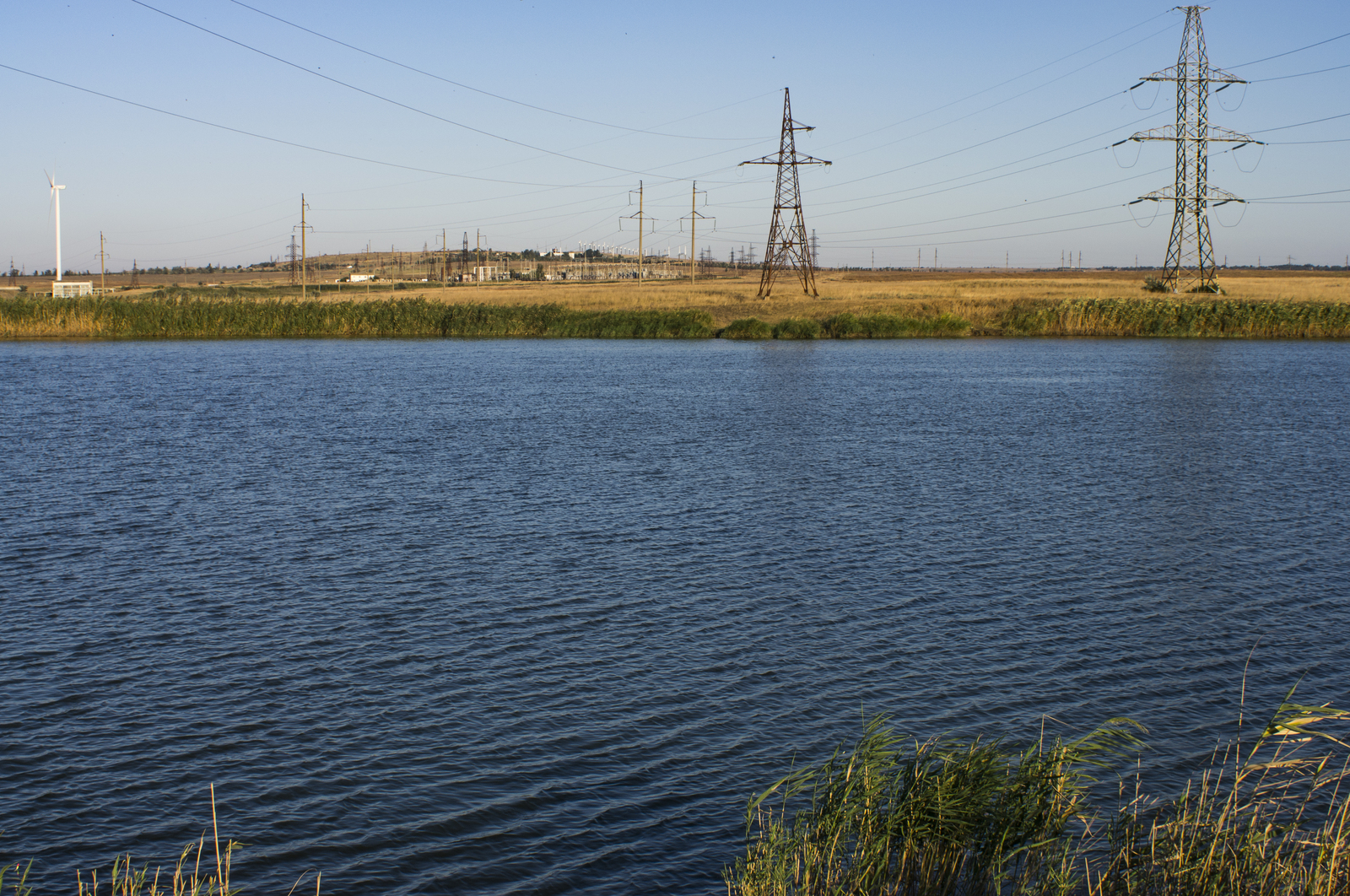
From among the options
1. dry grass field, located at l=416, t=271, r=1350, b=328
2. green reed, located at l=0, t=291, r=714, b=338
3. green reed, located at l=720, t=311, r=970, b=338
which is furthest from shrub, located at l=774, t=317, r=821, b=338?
green reed, located at l=0, t=291, r=714, b=338

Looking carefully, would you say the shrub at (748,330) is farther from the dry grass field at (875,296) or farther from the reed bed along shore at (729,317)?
the dry grass field at (875,296)

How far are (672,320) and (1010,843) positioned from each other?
82.7m

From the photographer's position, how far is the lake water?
34.4 ft

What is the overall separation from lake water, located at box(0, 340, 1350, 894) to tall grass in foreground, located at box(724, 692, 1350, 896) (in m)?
1.12

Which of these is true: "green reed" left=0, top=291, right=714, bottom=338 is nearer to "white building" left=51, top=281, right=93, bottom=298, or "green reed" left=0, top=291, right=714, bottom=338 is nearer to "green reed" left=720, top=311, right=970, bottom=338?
"green reed" left=720, top=311, right=970, bottom=338

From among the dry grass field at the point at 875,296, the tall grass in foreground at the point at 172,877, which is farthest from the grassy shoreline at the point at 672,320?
the tall grass in foreground at the point at 172,877

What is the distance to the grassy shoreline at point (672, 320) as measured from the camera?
82562mm

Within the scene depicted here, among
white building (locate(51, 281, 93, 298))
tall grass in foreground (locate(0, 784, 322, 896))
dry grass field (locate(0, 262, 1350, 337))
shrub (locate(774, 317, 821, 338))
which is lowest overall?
tall grass in foreground (locate(0, 784, 322, 896))

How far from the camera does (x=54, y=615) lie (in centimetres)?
1609

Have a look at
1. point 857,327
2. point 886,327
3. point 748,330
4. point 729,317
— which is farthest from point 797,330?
point 729,317

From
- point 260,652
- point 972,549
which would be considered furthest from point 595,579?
point 972,549

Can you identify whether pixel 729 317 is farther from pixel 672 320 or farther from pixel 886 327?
pixel 886 327

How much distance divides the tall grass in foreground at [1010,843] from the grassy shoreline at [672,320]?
255ft

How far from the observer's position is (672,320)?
90.4m
